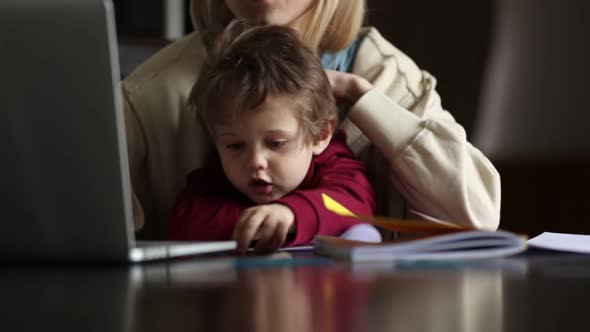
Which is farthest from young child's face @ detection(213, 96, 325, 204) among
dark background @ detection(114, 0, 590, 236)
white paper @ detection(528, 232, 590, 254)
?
dark background @ detection(114, 0, 590, 236)

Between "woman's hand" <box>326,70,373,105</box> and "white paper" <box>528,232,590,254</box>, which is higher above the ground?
"woman's hand" <box>326,70,373,105</box>

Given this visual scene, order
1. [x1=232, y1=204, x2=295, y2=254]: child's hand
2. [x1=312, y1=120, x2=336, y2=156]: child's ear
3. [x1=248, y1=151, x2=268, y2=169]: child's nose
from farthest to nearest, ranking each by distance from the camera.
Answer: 1. [x1=312, y1=120, x2=336, y2=156]: child's ear
2. [x1=248, y1=151, x2=268, y2=169]: child's nose
3. [x1=232, y1=204, x2=295, y2=254]: child's hand

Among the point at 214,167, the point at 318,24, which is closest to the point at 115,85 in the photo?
the point at 214,167

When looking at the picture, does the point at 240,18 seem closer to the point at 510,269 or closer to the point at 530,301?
the point at 510,269

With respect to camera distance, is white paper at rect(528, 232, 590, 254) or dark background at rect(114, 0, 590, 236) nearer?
white paper at rect(528, 232, 590, 254)

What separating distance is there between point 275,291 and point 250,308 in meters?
0.08

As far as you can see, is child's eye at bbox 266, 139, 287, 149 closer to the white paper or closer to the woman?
the woman

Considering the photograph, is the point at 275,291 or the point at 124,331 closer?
the point at 124,331

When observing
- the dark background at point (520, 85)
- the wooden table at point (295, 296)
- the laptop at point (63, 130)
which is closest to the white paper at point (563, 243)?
the wooden table at point (295, 296)

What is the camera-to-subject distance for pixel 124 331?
1.81 ft

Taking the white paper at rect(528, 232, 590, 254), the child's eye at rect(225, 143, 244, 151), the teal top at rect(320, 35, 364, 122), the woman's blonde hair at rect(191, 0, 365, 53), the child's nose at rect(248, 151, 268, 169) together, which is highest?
the woman's blonde hair at rect(191, 0, 365, 53)

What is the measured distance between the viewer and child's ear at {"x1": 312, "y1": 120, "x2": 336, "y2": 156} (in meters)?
A: 1.42

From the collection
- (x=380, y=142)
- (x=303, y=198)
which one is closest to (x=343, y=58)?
(x=380, y=142)

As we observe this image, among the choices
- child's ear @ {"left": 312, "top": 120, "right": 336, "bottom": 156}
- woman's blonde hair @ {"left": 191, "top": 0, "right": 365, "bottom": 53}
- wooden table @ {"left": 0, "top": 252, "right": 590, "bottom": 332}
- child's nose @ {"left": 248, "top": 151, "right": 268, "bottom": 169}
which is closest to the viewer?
wooden table @ {"left": 0, "top": 252, "right": 590, "bottom": 332}
